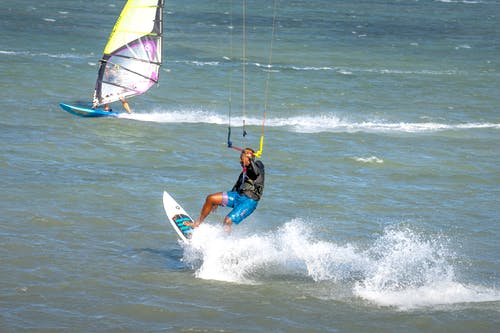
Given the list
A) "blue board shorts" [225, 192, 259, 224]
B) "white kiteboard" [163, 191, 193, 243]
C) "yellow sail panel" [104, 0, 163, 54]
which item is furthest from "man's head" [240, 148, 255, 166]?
"yellow sail panel" [104, 0, 163, 54]

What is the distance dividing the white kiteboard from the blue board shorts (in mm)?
1083

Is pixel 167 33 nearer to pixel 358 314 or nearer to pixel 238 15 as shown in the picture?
pixel 238 15

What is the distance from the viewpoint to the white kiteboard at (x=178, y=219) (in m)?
17.0

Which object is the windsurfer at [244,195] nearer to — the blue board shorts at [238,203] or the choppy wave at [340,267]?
the blue board shorts at [238,203]

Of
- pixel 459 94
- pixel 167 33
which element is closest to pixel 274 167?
pixel 459 94

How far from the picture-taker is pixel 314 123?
112ft

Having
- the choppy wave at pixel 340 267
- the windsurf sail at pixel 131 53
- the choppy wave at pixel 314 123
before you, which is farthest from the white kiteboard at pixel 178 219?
the choppy wave at pixel 314 123

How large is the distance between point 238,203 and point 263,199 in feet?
22.5

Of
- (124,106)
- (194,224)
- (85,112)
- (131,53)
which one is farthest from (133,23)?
(194,224)

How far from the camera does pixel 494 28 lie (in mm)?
77438

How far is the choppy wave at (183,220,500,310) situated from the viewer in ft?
52.5

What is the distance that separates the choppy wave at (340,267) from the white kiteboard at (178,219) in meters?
0.26

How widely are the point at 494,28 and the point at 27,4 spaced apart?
36.9 m

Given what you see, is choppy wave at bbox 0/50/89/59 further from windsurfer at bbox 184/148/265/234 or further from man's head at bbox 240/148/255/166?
man's head at bbox 240/148/255/166
